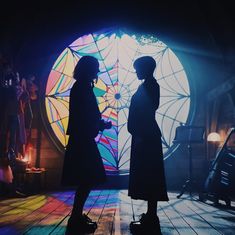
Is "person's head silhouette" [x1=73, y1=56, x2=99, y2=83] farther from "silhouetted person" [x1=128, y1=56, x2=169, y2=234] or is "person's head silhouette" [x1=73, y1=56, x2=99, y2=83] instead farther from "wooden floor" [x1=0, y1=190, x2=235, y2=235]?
"wooden floor" [x1=0, y1=190, x2=235, y2=235]

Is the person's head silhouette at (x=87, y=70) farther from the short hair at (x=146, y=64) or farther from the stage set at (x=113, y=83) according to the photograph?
the stage set at (x=113, y=83)

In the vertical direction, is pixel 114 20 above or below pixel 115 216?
above

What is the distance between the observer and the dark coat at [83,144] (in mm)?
2234

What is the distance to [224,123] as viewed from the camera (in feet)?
18.4

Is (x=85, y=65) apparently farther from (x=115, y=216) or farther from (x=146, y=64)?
(x=115, y=216)

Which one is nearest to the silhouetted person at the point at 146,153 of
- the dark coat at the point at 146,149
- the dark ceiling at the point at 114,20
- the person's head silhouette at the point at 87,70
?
the dark coat at the point at 146,149

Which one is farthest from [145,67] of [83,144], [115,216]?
[115,216]

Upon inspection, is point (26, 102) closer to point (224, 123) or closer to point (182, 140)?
point (182, 140)

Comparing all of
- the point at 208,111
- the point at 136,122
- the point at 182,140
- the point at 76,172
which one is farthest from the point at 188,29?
the point at 76,172

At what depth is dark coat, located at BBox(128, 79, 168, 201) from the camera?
2.22 m

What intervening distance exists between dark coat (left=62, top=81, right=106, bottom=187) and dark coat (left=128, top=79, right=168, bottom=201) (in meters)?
0.29

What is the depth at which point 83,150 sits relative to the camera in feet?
7.45

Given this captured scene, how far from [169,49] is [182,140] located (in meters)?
2.58

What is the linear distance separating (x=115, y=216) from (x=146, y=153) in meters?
1.06
